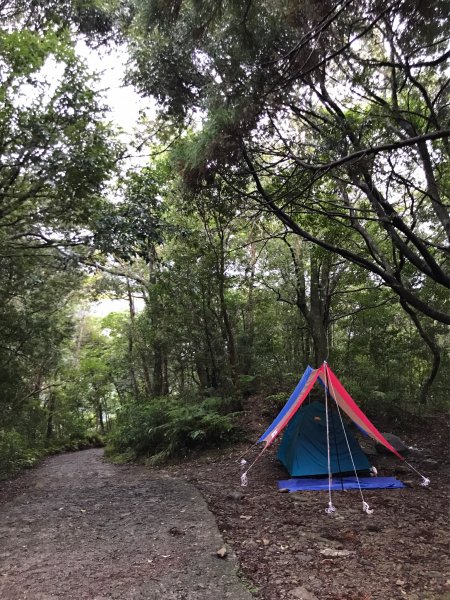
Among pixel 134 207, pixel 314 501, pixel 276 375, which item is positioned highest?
pixel 134 207

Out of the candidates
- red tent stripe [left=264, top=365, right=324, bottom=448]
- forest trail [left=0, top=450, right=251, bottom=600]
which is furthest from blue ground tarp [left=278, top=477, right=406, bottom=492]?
forest trail [left=0, top=450, right=251, bottom=600]

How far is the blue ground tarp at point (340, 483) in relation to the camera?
5.73 m

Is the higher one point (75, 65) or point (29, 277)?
point (75, 65)

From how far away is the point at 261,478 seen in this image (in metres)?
6.42

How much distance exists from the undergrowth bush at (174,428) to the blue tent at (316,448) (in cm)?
206

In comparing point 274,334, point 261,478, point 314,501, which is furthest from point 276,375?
point 314,501

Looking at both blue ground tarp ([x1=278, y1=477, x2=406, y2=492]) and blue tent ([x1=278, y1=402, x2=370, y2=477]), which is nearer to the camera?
blue ground tarp ([x1=278, y1=477, x2=406, y2=492])

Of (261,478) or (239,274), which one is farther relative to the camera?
(239,274)

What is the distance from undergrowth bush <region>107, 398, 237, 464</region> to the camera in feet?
28.2

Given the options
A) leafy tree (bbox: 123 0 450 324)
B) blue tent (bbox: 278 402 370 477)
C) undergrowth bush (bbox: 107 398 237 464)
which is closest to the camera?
leafy tree (bbox: 123 0 450 324)

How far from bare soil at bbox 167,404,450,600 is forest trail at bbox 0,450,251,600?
307 millimetres

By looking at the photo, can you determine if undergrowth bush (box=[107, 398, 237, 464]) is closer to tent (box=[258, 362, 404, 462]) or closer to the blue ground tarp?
tent (box=[258, 362, 404, 462])

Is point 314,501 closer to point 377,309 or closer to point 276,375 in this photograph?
point 276,375

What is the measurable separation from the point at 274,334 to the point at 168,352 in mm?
3794
